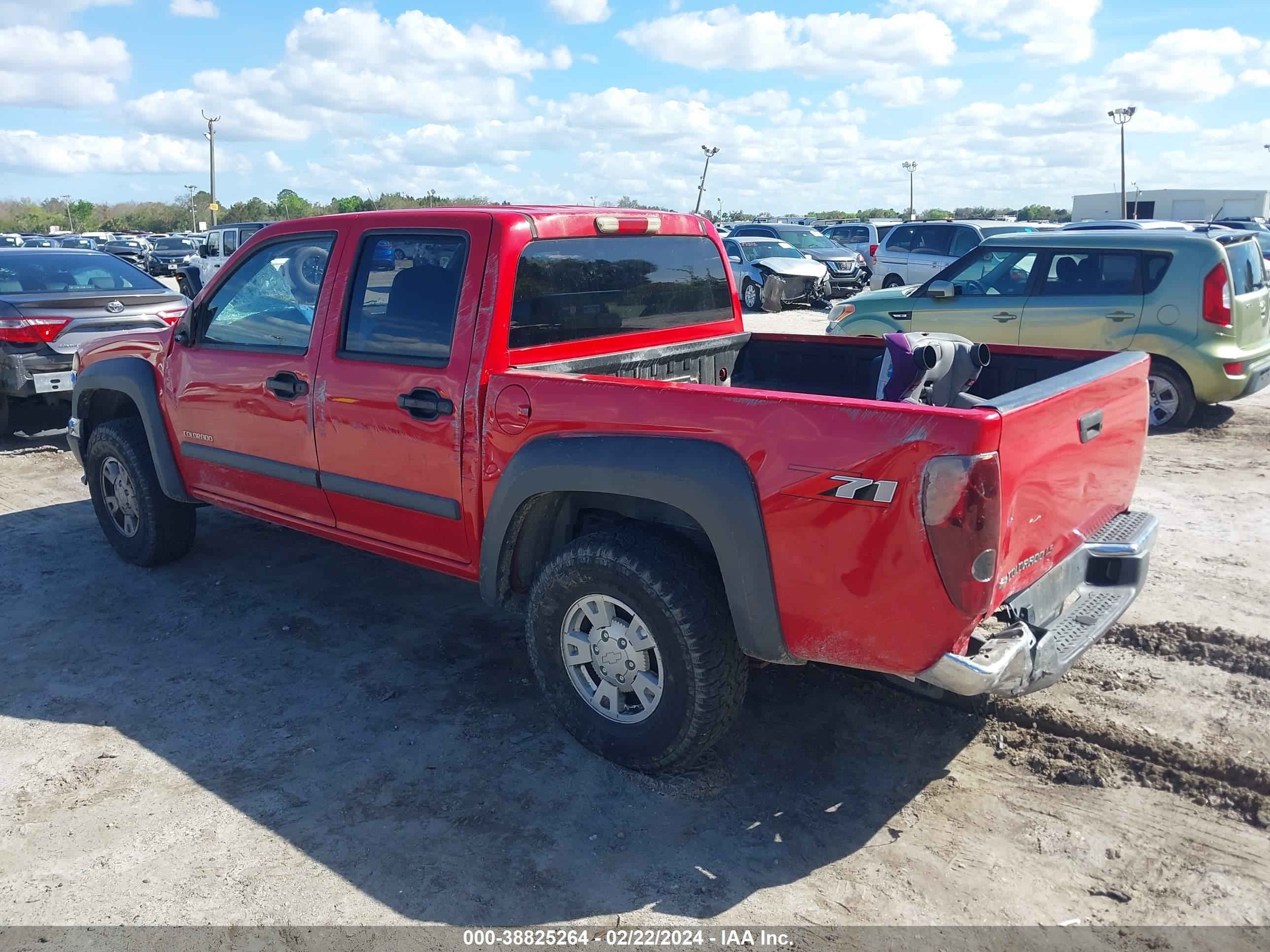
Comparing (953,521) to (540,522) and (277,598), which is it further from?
(277,598)

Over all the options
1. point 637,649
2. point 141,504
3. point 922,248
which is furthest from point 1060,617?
point 922,248

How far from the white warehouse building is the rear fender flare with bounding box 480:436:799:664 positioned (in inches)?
1933

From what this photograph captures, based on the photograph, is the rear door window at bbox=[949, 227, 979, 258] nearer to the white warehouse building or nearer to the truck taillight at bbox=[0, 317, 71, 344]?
the truck taillight at bbox=[0, 317, 71, 344]

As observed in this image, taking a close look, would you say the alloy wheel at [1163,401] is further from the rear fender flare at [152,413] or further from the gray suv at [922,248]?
the gray suv at [922,248]

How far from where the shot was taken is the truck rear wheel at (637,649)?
10.6 feet

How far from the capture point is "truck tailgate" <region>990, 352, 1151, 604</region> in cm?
277

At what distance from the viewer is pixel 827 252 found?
2172cm

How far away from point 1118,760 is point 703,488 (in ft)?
6.10

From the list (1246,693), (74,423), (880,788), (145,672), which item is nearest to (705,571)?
(880,788)

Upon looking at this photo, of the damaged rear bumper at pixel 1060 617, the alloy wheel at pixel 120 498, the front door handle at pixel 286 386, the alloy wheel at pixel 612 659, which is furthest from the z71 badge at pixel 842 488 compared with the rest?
the alloy wheel at pixel 120 498

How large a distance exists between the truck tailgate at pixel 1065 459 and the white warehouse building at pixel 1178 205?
47.9m

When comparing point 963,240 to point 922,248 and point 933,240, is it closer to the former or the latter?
point 933,240

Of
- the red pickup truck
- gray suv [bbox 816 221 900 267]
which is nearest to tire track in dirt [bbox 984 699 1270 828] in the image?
the red pickup truck

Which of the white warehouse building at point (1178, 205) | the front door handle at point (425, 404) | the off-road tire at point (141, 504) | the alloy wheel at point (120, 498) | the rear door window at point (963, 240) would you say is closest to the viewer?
the front door handle at point (425, 404)
